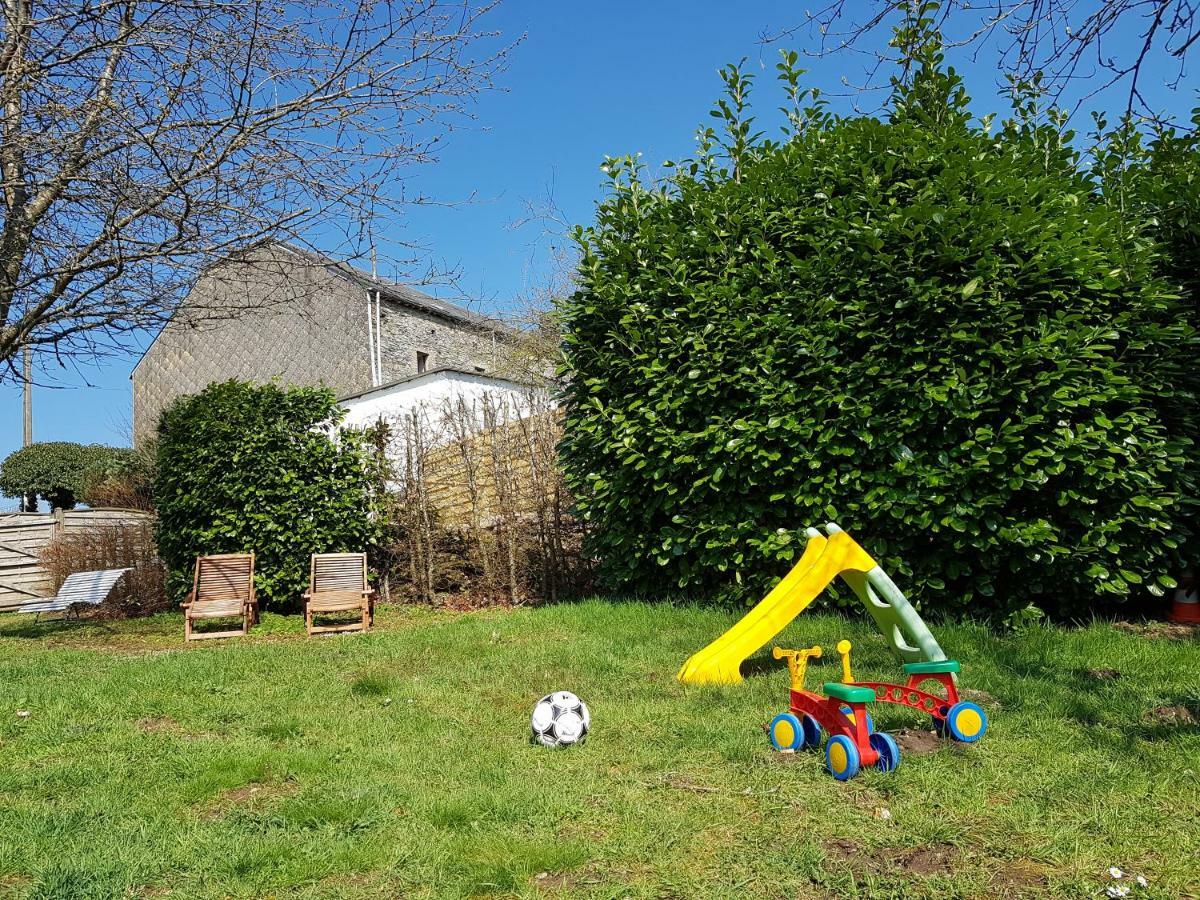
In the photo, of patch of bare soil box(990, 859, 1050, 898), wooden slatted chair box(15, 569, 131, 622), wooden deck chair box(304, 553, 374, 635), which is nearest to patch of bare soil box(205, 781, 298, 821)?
patch of bare soil box(990, 859, 1050, 898)

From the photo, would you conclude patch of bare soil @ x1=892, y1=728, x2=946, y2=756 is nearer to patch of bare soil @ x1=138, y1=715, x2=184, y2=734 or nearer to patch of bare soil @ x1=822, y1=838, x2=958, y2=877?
patch of bare soil @ x1=822, y1=838, x2=958, y2=877

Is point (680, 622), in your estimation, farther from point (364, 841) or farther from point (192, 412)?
point (192, 412)

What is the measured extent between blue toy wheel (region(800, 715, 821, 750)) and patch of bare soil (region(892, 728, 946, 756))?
37 centimetres

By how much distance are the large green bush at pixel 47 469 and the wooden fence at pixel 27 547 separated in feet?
29.4

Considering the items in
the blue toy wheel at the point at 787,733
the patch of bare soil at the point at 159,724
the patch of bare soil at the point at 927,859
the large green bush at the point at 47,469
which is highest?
the large green bush at the point at 47,469

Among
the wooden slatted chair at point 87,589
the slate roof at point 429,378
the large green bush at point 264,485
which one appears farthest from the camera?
the slate roof at point 429,378

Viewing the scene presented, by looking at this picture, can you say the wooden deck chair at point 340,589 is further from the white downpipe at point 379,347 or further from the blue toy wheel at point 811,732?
the white downpipe at point 379,347

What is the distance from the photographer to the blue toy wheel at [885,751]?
3670 millimetres

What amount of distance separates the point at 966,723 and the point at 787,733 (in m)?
0.81

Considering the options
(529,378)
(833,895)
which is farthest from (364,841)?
(529,378)

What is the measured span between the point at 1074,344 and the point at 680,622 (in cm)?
348

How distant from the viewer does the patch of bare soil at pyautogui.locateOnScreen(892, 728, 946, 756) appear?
3898 millimetres

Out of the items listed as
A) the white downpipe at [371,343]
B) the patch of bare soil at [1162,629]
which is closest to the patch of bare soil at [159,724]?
the patch of bare soil at [1162,629]

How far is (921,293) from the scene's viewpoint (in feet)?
19.7
